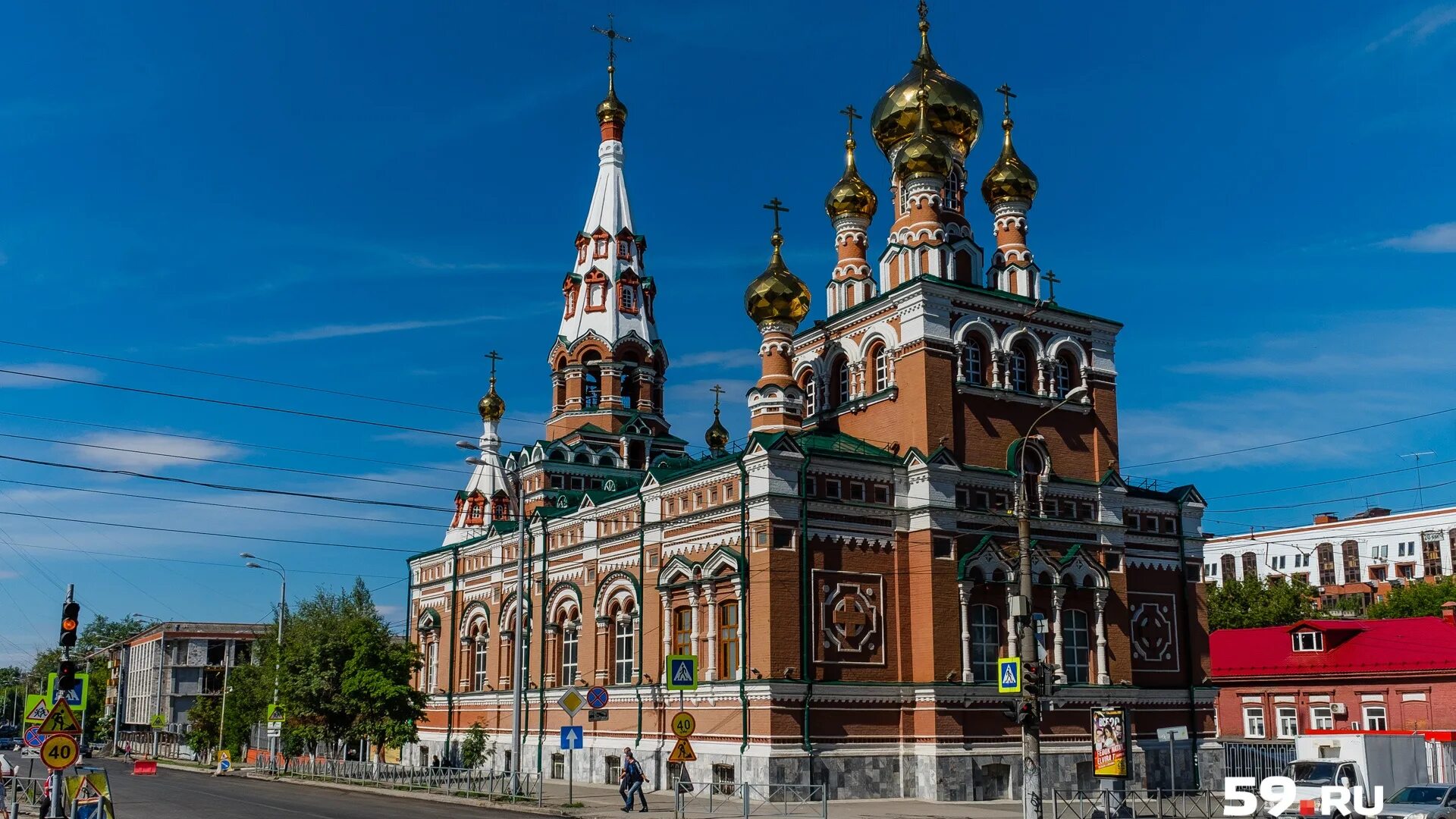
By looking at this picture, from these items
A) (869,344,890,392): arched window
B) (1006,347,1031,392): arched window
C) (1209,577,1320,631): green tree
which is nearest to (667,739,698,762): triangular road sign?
(869,344,890,392): arched window

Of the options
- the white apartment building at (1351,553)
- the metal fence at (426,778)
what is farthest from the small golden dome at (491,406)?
the white apartment building at (1351,553)

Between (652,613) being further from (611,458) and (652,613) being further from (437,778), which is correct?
A: (611,458)

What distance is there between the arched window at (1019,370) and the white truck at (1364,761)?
43.0 feet

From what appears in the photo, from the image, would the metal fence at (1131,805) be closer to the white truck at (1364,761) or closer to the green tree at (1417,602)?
the white truck at (1364,761)

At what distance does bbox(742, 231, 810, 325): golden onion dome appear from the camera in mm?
44688

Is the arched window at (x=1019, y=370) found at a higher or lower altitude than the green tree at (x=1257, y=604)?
higher

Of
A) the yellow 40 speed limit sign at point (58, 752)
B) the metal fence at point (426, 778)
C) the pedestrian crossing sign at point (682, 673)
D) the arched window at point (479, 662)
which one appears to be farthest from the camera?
the arched window at point (479, 662)

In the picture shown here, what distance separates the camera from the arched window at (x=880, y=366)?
4131 centimetres

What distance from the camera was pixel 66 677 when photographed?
21.5 metres

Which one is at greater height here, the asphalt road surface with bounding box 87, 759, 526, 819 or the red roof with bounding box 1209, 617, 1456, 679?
the red roof with bounding box 1209, 617, 1456, 679

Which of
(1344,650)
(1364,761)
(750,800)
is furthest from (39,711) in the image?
(1344,650)

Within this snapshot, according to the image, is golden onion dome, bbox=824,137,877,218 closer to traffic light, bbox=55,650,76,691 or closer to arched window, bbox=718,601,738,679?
arched window, bbox=718,601,738,679

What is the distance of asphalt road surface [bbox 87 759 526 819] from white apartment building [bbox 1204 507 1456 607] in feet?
277

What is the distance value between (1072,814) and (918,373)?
14156mm
